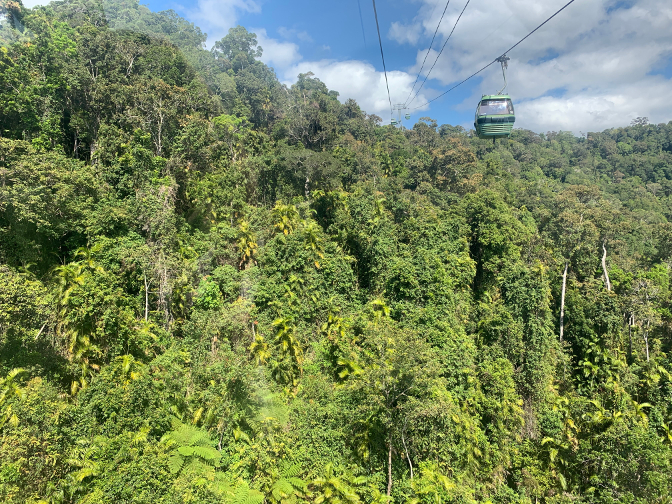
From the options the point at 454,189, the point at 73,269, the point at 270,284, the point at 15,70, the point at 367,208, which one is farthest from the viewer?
the point at 454,189

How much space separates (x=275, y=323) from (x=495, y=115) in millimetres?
23273

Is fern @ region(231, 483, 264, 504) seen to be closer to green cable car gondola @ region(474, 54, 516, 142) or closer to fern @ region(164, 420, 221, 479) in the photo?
fern @ region(164, 420, 221, 479)

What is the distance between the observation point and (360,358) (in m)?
16.2

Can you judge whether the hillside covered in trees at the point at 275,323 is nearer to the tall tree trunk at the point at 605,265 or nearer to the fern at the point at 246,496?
the fern at the point at 246,496

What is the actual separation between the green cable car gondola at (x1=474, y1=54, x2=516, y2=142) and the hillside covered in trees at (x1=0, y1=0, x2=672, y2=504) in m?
6.09

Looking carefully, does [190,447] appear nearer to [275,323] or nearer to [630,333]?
[275,323]

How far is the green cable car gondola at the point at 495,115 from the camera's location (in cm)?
2612

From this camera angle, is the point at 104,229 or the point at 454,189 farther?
the point at 454,189

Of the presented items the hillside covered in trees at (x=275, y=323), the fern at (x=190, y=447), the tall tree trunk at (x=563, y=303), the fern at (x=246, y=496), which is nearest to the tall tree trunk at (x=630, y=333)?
the hillside covered in trees at (x=275, y=323)

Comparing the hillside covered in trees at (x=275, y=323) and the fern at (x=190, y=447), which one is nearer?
the fern at (x=190, y=447)

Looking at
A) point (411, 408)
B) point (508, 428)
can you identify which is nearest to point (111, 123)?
point (411, 408)

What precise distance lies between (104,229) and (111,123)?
8002 mm

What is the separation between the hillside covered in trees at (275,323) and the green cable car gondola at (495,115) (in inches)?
240

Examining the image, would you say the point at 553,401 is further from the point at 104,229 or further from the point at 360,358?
the point at 104,229
